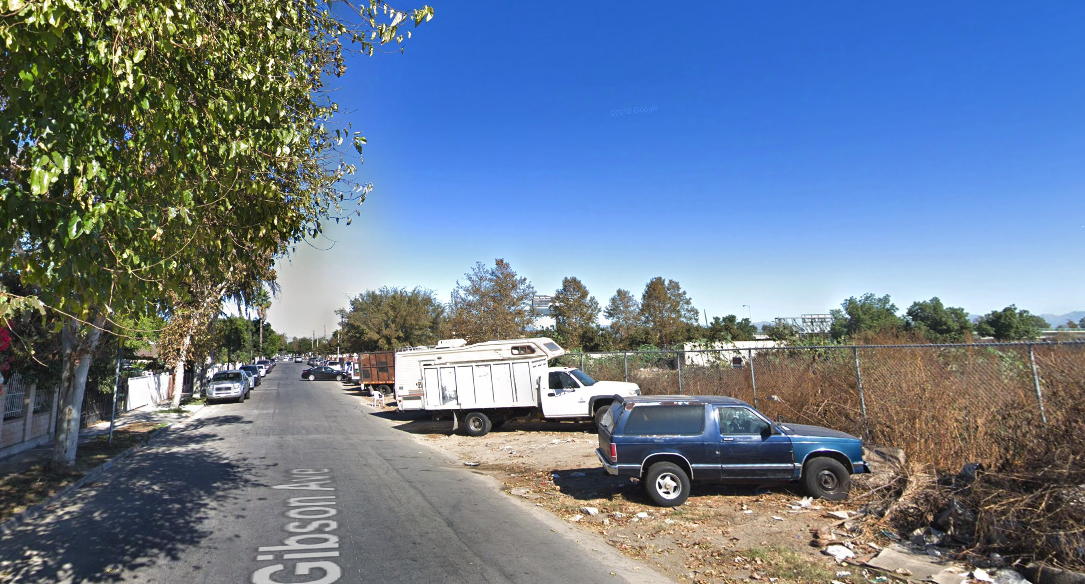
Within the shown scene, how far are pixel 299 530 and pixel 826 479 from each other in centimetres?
744

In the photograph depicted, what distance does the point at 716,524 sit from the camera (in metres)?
7.67

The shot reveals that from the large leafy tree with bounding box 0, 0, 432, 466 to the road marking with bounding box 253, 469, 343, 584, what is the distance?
298cm

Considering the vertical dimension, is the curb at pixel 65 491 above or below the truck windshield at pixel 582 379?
below

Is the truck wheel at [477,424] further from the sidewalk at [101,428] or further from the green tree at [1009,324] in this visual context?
the green tree at [1009,324]

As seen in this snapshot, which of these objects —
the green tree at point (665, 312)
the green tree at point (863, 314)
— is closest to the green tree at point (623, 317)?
the green tree at point (665, 312)

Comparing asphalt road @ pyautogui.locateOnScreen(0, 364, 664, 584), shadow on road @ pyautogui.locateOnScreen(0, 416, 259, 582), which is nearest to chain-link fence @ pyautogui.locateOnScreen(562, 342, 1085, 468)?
asphalt road @ pyautogui.locateOnScreen(0, 364, 664, 584)

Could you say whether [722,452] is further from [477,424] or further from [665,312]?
[665,312]

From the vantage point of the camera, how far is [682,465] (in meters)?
8.63

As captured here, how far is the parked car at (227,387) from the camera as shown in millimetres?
29344

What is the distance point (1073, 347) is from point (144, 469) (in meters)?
16.1

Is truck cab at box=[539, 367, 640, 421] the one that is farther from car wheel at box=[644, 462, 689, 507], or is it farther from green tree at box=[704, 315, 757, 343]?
green tree at box=[704, 315, 757, 343]

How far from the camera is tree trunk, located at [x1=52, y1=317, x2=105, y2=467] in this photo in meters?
11.3

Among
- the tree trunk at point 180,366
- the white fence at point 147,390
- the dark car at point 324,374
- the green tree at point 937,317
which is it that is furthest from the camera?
the dark car at point 324,374

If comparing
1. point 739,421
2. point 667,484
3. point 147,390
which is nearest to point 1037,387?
point 739,421
